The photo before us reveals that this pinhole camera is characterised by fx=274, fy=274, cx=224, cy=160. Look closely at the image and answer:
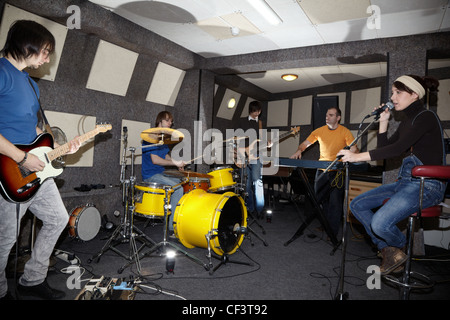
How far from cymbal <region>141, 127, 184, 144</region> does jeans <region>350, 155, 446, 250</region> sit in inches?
77.6

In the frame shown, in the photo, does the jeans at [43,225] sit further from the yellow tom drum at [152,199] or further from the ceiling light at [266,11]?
the ceiling light at [266,11]

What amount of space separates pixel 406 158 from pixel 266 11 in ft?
8.00

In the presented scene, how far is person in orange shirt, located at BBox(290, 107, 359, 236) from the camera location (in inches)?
154

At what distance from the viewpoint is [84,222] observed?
3.39 m

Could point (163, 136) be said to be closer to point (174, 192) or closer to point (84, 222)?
point (174, 192)

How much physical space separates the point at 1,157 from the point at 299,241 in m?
3.58

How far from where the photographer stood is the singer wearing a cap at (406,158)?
2.12 meters

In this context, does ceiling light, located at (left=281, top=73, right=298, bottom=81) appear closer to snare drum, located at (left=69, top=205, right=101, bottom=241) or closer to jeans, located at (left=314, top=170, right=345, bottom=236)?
jeans, located at (left=314, top=170, right=345, bottom=236)

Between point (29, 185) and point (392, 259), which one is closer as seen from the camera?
point (29, 185)

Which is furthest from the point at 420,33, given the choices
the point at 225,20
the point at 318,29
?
the point at 225,20

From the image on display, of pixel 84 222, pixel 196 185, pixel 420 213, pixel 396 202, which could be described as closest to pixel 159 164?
pixel 196 185

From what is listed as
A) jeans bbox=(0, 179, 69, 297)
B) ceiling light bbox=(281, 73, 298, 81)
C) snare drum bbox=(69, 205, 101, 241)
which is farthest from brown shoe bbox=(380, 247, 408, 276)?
ceiling light bbox=(281, 73, 298, 81)

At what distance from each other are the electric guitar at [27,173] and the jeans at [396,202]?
Answer: 263 cm
